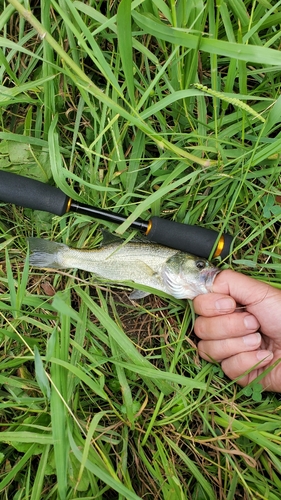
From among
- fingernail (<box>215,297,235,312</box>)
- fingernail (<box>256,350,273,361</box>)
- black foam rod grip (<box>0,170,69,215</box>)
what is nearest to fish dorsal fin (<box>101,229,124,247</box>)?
black foam rod grip (<box>0,170,69,215</box>)

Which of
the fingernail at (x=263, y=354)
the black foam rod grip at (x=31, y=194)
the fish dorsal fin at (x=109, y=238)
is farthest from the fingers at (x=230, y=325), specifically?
the black foam rod grip at (x=31, y=194)

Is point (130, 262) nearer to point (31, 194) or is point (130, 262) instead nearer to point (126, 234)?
point (126, 234)

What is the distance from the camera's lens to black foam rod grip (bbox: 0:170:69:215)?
7.36 feet

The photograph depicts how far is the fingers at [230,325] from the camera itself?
233 centimetres

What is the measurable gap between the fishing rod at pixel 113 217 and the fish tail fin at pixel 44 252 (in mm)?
254

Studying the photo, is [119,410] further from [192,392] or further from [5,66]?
[5,66]

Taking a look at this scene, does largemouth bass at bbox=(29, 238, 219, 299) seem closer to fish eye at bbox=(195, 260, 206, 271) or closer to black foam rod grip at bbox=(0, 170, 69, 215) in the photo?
fish eye at bbox=(195, 260, 206, 271)

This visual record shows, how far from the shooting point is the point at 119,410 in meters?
2.39

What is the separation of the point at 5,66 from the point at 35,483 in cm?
233

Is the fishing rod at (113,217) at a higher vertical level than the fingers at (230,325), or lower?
higher

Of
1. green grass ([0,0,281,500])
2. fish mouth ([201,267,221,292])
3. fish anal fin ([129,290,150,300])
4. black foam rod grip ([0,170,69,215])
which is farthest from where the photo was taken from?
fish anal fin ([129,290,150,300])

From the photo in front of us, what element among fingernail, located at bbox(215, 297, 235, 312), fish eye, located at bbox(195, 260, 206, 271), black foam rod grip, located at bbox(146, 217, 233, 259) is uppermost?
black foam rod grip, located at bbox(146, 217, 233, 259)

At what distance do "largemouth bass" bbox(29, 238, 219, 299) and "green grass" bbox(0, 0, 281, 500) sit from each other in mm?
110

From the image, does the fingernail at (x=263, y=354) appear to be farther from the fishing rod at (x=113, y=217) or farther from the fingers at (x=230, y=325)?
the fishing rod at (x=113, y=217)
